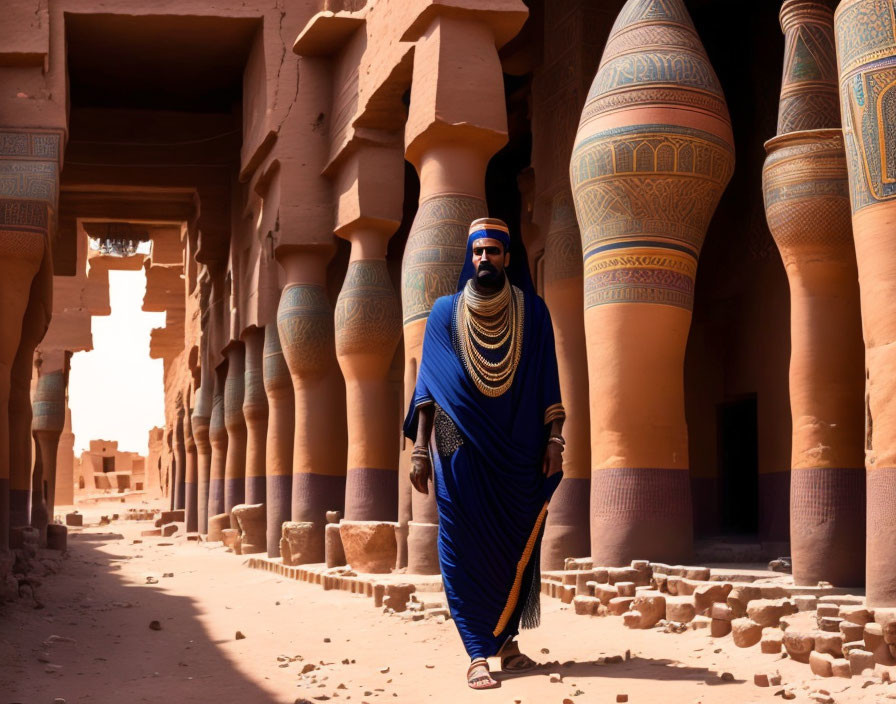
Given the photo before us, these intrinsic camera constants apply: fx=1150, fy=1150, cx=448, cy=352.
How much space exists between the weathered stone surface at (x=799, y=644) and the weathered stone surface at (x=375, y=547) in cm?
728

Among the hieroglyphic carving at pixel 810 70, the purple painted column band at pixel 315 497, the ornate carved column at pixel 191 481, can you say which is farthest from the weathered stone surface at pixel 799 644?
the ornate carved column at pixel 191 481

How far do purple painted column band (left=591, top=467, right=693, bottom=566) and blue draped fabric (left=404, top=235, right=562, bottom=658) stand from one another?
2470 millimetres

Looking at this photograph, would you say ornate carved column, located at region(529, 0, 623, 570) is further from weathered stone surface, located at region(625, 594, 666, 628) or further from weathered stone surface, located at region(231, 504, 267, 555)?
weathered stone surface, located at region(231, 504, 267, 555)

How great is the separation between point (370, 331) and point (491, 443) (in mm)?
8443

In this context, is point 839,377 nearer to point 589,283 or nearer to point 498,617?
point 589,283

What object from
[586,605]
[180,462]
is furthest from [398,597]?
[180,462]

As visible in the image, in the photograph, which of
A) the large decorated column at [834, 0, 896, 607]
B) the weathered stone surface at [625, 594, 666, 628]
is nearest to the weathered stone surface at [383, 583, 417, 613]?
the weathered stone surface at [625, 594, 666, 628]

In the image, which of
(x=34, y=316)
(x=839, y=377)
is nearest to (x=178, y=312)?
(x=34, y=316)

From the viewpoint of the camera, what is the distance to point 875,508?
571 cm

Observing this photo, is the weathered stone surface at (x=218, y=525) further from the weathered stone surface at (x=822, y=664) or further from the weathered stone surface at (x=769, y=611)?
the weathered stone surface at (x=822, y=664)

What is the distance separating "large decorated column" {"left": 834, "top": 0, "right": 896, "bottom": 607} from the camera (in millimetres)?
5652

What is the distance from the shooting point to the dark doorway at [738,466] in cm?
1185

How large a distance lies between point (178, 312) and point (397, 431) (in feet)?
90.2

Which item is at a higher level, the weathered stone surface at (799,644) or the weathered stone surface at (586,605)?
the weathered stone surface at (799,644)
